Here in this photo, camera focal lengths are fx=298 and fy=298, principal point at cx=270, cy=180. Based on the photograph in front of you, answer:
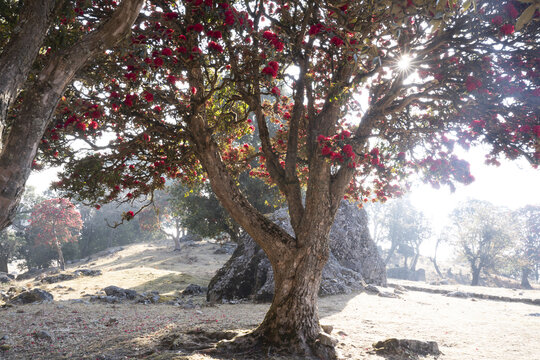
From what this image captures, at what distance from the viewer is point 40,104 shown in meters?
3.02

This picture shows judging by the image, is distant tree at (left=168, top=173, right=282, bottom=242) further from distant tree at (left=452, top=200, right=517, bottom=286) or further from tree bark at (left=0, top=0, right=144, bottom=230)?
distant tree at (left=452, top=200, right=517, bottom=286)

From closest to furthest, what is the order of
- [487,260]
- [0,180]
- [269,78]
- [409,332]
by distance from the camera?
[0,180], [269,78], [409,332], [487,260]

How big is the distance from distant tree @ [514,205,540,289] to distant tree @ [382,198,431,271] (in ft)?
45.1

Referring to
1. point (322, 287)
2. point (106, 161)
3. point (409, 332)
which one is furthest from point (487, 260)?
point (106, 161)

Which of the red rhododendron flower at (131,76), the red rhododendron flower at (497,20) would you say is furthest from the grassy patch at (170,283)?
the red rhododendron flower at (497,20)

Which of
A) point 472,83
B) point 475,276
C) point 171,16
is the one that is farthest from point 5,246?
point 475,276

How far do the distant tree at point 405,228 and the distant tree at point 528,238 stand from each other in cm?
1374

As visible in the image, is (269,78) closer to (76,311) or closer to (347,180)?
(347,180)

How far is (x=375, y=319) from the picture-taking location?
30.9 ft

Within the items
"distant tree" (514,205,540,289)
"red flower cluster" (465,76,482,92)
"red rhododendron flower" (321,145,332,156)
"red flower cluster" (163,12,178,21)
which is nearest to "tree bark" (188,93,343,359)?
"red rhododendron flower" (321,145,332,156)

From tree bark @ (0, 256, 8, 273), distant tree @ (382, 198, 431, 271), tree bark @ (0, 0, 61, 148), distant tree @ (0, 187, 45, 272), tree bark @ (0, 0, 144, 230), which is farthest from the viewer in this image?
distant tree @ (382, 198, 431, 271)

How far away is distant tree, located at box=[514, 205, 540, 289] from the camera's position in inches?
1727

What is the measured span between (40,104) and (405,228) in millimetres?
63183

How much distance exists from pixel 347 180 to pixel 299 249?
5.81 ft
